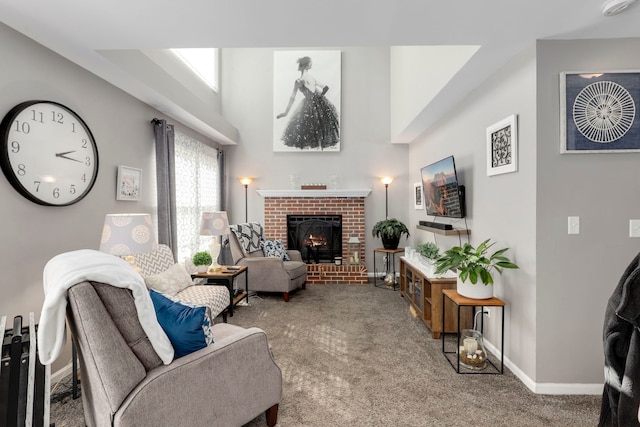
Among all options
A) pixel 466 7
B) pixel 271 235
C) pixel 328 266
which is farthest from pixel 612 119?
pixel 271 235

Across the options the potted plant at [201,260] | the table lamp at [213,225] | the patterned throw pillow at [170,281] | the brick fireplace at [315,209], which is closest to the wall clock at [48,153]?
the patterned throw pillow at [170,281]

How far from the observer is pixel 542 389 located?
2121 mm

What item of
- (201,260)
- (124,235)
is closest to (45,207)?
(124,235)

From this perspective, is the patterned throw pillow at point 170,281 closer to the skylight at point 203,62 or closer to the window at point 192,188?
the window at point 192,188

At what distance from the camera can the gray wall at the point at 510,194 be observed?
221 centimetres

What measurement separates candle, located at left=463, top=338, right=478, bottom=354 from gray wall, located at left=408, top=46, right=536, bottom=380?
272mm

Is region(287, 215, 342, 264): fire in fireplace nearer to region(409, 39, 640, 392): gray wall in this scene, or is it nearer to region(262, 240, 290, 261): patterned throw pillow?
region(262, 240, 290, 261): patterned throw pillow

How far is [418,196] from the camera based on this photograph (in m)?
4.87

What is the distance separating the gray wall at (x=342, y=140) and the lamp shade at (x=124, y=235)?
133 inches

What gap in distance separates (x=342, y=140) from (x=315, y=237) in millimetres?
1749

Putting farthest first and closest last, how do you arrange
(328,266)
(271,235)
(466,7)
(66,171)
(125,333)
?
(271,235), (328,266), (66,171), (466,7), (125,333)

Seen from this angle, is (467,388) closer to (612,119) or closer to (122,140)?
(612,119)

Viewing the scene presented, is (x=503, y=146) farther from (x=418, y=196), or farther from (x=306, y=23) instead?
(x=418, y=196)

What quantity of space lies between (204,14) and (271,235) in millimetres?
3957
